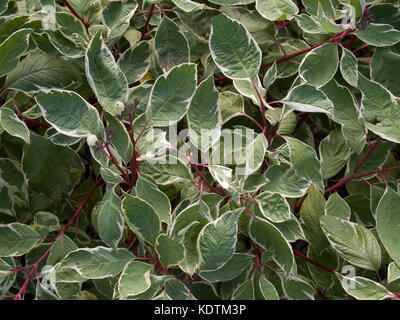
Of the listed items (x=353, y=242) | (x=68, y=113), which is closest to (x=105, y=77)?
(x=68, y=113)

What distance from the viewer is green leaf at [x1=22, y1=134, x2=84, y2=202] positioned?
32.5 inches

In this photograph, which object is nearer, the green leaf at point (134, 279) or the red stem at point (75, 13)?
the green leaf at point (134, 279)

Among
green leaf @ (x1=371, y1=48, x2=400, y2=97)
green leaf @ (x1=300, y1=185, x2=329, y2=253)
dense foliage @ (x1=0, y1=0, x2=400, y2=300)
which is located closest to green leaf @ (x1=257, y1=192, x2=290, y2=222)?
dense foliage @ (x1=0, y1=0, x2=400, y2=300)

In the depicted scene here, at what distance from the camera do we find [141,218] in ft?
2.28

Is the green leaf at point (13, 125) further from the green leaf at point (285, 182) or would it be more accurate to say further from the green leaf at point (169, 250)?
the green leaf at point (285, 182)

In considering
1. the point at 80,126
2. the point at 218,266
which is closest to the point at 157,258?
the point at 218,266

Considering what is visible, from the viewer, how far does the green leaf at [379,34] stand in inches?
30.3

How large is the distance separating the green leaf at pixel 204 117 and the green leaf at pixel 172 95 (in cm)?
2

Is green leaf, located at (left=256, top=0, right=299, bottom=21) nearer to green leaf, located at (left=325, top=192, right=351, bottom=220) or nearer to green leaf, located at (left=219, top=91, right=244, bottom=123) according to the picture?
green leaf, located at (left=219, top=91, right=244, bottom=123)

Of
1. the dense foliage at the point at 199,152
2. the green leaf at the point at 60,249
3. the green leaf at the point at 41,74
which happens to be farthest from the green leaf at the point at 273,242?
the green leaf at the point at 41,74

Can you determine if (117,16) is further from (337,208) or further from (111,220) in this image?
(337,208)

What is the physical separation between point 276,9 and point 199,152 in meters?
0.29

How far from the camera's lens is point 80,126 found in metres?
0.70

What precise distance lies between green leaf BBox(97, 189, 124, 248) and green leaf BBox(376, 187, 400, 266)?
436 millimetres
